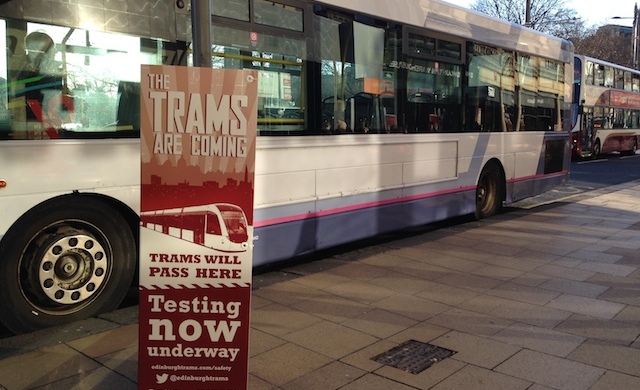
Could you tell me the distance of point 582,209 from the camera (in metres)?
10.9

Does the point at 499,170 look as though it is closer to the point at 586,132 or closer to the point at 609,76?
the point at 586,132

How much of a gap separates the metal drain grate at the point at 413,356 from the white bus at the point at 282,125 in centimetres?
191

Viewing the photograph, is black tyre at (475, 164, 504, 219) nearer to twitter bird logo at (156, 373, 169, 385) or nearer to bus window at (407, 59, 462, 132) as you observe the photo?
bus window at (407, 59, 462, 132)

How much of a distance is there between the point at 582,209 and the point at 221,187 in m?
9.70

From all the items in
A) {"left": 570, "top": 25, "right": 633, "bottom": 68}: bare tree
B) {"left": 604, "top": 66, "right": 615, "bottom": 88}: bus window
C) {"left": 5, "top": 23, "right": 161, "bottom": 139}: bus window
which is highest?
{"left": 570, "top": 25, "right": 633, "bottom": 68}: bare tree

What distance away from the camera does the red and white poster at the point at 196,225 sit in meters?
2.82

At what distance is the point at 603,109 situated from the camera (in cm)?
2928

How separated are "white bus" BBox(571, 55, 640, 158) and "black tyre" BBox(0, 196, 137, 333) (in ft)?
82.7

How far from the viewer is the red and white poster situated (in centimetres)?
282

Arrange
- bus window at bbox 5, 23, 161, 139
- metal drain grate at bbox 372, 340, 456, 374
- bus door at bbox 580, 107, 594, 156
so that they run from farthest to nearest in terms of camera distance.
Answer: bus door at bbox 580, 107, 594, 156
bus window at bbox 5, 23, 161, 139
metal drain grate at bbox 372, 340, 456, 374

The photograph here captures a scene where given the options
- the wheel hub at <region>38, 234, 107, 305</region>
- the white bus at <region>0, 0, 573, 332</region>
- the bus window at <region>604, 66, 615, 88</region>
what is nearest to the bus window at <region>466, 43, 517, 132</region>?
the white bus at <region>0, 0, 573, 332</region>

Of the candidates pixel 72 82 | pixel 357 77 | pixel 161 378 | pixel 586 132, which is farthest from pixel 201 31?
pixel 586 132

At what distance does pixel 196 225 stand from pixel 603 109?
30.6 meters

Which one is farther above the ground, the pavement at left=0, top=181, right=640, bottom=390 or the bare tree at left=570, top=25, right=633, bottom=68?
the bare tree at left=570, top=25, right=633, bottom=68
